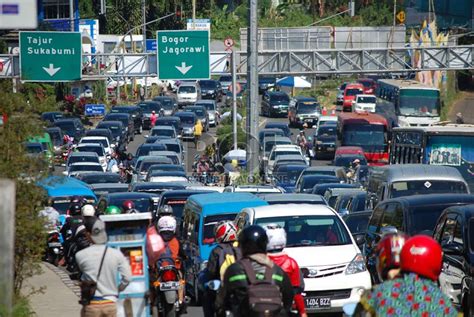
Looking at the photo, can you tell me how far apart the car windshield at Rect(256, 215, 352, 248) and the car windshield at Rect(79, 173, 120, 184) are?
19.7 metres

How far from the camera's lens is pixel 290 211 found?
16031 millimetres

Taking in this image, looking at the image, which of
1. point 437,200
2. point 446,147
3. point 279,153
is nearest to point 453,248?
point 437,200

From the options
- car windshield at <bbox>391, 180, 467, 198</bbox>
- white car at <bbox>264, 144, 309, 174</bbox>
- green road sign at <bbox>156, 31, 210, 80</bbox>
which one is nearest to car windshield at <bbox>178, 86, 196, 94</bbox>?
white car at <bbox>264, 144, 309, 174</bbox>

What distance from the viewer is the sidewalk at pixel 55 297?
15.8 m

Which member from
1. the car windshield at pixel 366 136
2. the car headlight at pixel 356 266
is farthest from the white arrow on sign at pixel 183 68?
the car headlight at pixel 356 266

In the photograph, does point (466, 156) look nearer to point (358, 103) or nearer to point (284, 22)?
point (358, 103)

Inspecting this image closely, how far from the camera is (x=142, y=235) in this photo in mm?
13141

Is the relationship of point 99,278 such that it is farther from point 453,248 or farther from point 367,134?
point 367,134

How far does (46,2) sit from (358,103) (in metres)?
34.3

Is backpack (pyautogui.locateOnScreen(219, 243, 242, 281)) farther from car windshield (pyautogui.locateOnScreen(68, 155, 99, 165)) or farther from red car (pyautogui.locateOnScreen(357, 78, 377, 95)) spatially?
red car (pyautogui.locateOnScreen(357, 78, 377, 95))

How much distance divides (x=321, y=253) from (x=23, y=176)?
3.95 m

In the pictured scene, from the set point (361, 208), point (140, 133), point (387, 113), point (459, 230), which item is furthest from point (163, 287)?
point (140, 133)

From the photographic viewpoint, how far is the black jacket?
8352 millimetres

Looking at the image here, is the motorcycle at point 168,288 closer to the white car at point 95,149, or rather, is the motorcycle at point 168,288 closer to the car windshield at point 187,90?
the white car at point 95,149
